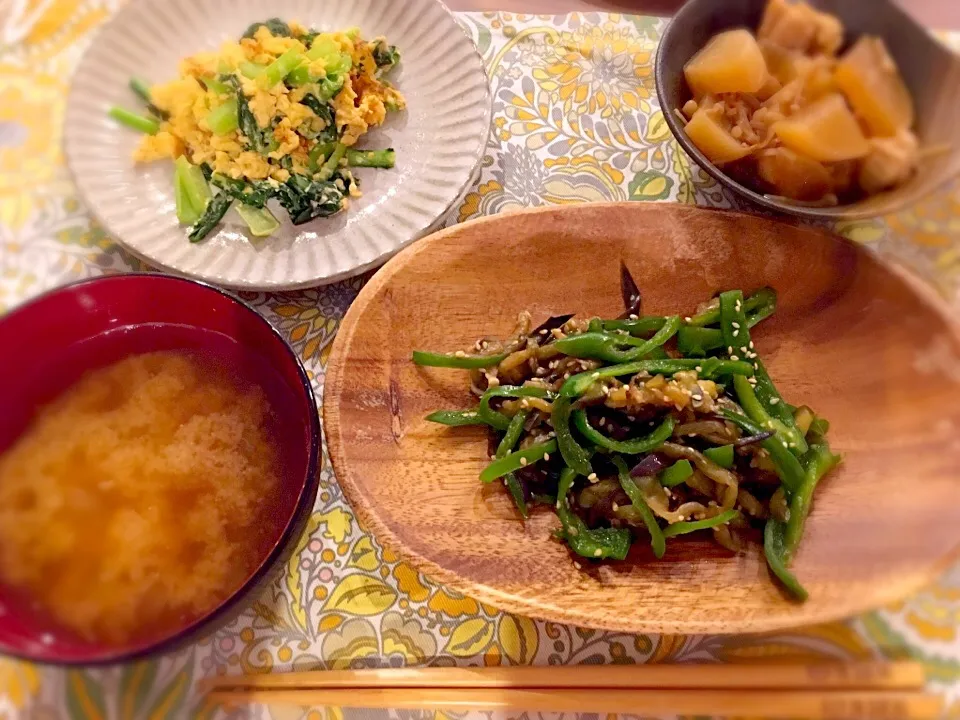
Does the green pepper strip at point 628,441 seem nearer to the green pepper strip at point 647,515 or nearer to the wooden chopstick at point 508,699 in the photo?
the green pepper strip at point 647,515

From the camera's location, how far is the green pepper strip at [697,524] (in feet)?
3.80

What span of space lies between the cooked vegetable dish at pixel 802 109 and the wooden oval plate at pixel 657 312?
0.45 feet

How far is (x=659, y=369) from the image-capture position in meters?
1.26

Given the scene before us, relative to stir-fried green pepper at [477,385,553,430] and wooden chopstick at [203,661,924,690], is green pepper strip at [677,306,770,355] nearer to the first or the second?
stir-fried green pepper at [477,385,553,430]

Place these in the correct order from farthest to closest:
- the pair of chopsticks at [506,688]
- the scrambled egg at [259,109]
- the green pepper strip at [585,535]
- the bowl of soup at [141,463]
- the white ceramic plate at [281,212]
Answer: the scrambled egg at [259,109] → the white ceramic plate at [281,212] → the green pepper strip at [585,535] → the pair of chopsticks at [506,688] → the bowl of soup at [141,463]

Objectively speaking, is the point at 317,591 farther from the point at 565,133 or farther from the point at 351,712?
the point at 565,133

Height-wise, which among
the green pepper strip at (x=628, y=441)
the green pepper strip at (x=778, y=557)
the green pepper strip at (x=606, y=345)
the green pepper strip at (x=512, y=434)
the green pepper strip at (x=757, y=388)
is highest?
the green pepper strip at (x=757, y=388)

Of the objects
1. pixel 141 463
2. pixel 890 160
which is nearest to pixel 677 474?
pixel 890 160

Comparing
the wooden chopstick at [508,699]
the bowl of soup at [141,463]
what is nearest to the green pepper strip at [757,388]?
the wooden chopstick at [508,699]

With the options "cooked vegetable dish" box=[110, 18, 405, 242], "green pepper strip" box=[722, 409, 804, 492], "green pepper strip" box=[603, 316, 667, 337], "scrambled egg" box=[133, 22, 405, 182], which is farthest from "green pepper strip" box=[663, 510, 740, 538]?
"scrambled egg" box=[133, 22, 405, 182]

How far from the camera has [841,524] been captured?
3.86ft

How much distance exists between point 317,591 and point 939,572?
0.92m

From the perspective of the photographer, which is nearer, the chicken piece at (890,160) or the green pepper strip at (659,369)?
the chicken piece at (890,160)

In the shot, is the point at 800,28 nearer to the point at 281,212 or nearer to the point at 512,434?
the point at 512,434
